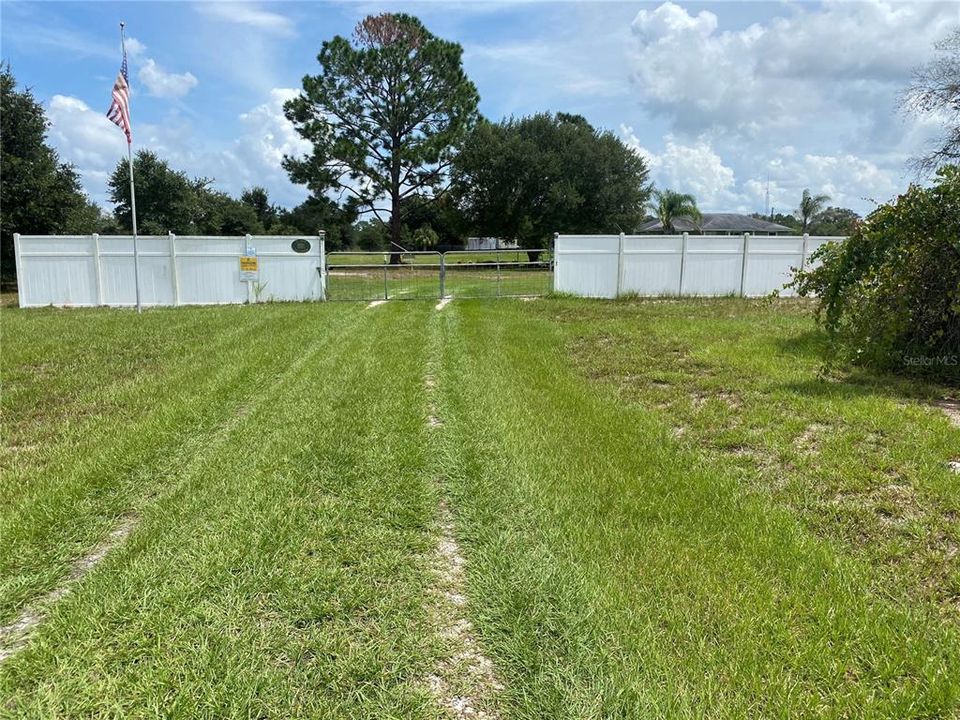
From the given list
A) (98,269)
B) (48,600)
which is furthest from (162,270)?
(48,600)

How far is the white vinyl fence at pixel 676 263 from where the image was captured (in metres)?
16.2

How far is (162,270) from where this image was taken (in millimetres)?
15289

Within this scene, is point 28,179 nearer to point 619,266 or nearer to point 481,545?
point 619,266

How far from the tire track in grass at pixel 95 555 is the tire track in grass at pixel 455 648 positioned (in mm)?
1620

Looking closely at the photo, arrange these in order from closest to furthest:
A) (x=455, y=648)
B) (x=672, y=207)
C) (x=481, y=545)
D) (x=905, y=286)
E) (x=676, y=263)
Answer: (x=455, y=648) < (x=481, y=545) < (x=905, y=286) < (x=676, y=263) < (x=672, y=207)

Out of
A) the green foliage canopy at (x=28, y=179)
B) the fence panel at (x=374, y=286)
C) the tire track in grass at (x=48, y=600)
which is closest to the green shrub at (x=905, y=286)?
the tire track in grass at (x=48, y=600)

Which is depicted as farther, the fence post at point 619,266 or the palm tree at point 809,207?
the palm tree at point 809,207

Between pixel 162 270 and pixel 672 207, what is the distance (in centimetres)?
4394

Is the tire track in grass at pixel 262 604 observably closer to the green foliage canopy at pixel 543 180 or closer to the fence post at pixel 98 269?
the fence post at pixel 98 269

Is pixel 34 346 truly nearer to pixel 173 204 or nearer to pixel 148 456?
pixel 148 456

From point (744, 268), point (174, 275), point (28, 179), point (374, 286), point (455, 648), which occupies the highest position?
point (28, 179)

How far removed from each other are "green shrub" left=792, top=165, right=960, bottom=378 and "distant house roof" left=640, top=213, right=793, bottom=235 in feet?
152

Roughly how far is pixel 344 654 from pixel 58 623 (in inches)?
47.6

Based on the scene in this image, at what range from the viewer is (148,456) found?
4.27 meters
